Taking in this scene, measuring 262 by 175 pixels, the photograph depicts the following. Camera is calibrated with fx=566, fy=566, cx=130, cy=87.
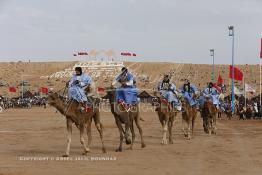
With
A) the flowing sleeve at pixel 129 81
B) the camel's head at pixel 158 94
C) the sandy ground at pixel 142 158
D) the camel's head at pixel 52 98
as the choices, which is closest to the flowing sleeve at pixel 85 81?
the camel's head at pixel 52 98

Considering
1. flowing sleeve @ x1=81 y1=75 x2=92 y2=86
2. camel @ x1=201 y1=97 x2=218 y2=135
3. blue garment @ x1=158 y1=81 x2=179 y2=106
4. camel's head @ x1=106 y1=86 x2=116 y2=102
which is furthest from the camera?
camel @ x1=201 y1=97 x2=218 y2=135

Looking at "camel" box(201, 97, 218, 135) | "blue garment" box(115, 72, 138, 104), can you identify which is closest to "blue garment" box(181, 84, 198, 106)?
"camel" box(201, 97, 218, 135)

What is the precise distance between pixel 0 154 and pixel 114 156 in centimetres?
327

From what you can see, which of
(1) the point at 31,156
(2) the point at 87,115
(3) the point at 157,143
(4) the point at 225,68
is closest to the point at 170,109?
(3) the point at 157,143

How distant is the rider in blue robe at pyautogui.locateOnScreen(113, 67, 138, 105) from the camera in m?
17.2

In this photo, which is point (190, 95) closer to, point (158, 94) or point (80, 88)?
point (158, 94)

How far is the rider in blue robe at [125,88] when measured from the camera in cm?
1716

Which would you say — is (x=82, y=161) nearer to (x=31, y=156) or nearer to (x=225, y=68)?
(x=31, y=156)

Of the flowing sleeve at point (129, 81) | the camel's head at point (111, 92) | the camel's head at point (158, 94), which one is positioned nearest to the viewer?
the camel's head at point (111, 92)

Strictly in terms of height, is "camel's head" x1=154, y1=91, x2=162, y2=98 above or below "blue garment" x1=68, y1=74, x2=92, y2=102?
below

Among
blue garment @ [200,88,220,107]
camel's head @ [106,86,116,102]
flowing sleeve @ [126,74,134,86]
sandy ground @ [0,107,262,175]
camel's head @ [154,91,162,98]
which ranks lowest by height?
sandy ground @ [0,107,262,175]

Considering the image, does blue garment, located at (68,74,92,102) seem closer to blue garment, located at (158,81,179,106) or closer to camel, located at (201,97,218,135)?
blue garment, located at (158,81,179,106)

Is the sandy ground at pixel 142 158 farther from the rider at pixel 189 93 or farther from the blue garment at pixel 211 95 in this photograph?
the blue garment at pixel 211 95

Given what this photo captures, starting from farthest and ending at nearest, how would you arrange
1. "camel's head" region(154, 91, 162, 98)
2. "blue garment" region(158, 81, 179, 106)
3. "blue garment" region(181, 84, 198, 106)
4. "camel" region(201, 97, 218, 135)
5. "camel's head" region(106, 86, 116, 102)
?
"camel" region(201, 97, 218, 135) → "blue garment" region(181, 84, 198, 106) → "blue garment" region(158, 81, 179, 106) → "camel's head" region(154, 91, 162, 98) → "camel's head" region(106, 86, 116, 102)
